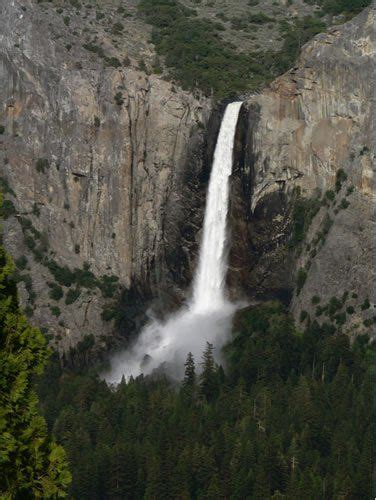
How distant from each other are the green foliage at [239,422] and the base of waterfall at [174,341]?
260 cm

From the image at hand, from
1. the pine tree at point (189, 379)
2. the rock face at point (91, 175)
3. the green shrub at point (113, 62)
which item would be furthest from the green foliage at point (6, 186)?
the pine tree at point (189, 379)

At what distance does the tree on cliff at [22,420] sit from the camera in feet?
136

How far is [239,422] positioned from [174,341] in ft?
80.1

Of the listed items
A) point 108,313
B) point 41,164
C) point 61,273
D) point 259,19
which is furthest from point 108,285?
point 259,19

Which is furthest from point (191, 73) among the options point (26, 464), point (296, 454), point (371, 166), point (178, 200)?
point (26, 464)

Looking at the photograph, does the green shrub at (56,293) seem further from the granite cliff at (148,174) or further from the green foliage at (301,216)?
the green foliage at (301,216)

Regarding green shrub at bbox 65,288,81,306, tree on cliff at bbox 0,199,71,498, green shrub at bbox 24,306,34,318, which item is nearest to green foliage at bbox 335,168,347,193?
green shrub at bbox 65,288,81,306

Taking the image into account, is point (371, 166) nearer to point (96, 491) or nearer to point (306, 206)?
point (306, 206)

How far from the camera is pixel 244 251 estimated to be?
491 ft

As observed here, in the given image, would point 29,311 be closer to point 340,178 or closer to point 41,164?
point 41,164

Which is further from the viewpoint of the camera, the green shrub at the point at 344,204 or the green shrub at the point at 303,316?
the green shrub at the point at 344,204

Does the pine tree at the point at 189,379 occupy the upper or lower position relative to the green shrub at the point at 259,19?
lower

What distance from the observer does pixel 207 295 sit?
501 ft

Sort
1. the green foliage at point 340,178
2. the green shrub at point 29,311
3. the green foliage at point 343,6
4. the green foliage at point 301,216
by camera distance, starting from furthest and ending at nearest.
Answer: the green foliage at point 343,6 → the green shrub at point 29,311 → the green foliage at point 301,216 → the green foliage at point 340,178
